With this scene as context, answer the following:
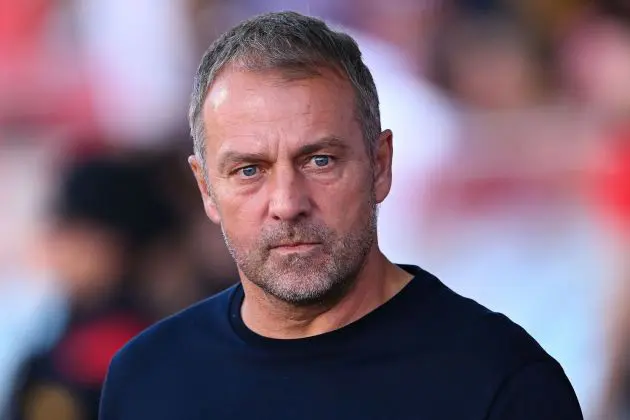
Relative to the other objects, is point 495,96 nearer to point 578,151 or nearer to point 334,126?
point 578,151

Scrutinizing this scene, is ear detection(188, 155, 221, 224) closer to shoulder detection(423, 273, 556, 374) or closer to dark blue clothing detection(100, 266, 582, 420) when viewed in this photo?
dark blue clothing detection(100, 266, 582, 420)

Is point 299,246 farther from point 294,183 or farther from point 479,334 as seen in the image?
point 479,334

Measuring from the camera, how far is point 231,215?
6.31ft

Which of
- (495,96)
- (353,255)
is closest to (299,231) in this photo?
(353,255)

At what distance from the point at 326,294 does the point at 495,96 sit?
1.74 meters

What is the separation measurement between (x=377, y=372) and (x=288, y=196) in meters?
0.35

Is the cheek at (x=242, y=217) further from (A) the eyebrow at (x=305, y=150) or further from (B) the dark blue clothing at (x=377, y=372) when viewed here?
(B) the dark blue clothing at (x=377, y=372)

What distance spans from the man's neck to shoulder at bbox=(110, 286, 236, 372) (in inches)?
5.4

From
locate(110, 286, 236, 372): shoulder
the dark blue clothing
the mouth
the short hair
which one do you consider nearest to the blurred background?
locate(110, 286, 236, 372): shoulder

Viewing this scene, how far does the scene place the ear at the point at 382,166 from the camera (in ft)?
6.48

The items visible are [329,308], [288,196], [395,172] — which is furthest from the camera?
[395,172]

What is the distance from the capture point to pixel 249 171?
189 centimetres

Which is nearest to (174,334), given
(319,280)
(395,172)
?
(319,280)

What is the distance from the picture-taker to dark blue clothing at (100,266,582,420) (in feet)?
5.94
